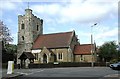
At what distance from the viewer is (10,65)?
97.8 ft

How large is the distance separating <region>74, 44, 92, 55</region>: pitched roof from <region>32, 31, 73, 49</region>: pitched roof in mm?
4154

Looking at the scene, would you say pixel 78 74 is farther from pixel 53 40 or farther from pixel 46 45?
pixel 53 40

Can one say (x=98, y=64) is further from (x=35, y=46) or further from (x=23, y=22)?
(x=23, y=22)

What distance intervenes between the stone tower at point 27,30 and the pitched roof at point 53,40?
2.04m

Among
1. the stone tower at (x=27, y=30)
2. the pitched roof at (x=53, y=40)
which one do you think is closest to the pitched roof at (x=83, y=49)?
the pitched roof at (x=53, y=40)

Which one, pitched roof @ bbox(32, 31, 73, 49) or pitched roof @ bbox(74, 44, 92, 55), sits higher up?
pitched roof @ bbox(32, 31, 73, 49)

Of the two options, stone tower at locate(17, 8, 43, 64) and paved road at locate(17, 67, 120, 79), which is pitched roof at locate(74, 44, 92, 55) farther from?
paved road at locate(17, 67, 120, 79)

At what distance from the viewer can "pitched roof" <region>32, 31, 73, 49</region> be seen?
250ft

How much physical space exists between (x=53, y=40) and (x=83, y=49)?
33.7 feet

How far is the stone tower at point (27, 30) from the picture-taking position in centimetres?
8188

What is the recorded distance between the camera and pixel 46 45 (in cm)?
7862

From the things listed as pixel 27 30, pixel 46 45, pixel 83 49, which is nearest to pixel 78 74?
pixel 83 49

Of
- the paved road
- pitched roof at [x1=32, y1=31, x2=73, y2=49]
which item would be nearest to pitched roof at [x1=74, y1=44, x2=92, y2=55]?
pitched roof at [x1=32, y1=31, x2=73, y2=49]

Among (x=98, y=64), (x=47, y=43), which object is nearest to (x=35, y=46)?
(x=47, y=43)
